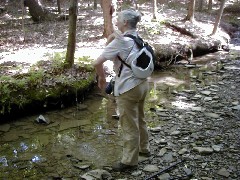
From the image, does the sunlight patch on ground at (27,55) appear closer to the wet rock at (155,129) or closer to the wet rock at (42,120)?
the wet rock at (42,120)

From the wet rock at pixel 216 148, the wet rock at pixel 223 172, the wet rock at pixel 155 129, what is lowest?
the wet rock at pixel 155 129

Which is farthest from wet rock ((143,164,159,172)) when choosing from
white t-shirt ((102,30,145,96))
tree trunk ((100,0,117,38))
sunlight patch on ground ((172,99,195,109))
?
tree trunk ((100,0,117,38))

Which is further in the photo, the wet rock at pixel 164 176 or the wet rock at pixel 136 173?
the wet rock at pixel 136 173

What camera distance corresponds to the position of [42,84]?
822cm

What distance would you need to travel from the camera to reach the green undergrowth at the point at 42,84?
761 centimetres

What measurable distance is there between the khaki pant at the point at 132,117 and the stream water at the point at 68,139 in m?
0.72

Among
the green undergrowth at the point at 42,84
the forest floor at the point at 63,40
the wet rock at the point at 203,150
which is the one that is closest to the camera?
the wet rock at the point at 203,150

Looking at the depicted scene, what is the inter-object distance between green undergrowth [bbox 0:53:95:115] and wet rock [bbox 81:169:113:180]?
3.40 meters

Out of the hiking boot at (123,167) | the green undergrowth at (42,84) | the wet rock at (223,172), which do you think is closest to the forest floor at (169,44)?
the wet rock at (223,172)

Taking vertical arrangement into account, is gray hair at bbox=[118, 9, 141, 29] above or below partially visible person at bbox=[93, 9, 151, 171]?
above

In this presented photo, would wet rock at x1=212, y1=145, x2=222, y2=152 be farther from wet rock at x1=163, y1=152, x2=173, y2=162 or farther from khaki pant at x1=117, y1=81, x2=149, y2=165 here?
khaki pant at x1=117, y1=81, x2=149, y2=165

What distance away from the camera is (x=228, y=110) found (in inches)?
309

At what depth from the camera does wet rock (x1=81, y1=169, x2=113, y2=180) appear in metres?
5.04

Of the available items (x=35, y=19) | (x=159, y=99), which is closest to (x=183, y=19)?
(x=35, y=19)
